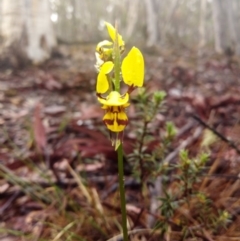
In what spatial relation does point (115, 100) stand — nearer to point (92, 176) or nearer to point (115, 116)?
point (115, 116)

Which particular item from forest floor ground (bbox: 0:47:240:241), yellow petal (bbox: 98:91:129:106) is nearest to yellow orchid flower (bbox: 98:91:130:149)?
yellow petal (bbox: 98:91:129:106)

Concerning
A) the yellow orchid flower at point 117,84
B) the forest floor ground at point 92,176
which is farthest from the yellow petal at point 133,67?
the forest floor ground at point 92,176

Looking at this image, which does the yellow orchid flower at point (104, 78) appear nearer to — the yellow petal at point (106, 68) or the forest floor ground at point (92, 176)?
the yellow petal at point (106, 68)

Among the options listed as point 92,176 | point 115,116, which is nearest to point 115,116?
point 115,116

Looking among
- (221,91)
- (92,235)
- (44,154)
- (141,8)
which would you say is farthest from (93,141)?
(141,8)

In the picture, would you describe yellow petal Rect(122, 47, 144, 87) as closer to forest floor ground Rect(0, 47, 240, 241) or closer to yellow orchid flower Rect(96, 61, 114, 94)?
yellow orchid flower Rect(96, 61, 114, 94)

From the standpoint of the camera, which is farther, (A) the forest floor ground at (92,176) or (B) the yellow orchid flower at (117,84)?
(A) the forest floor ground at (92,176)

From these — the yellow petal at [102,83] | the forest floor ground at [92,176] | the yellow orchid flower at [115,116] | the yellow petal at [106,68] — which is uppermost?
the yellow petal at [106,68]

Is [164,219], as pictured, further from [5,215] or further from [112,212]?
[5,215]
